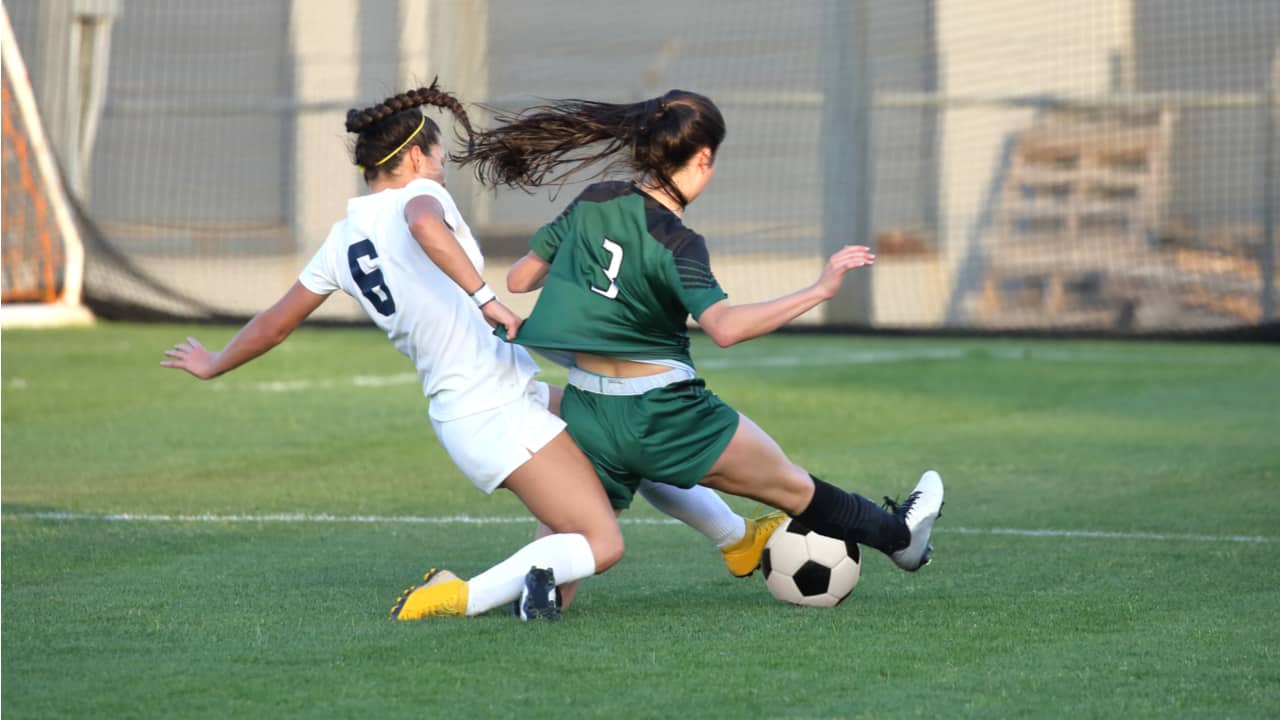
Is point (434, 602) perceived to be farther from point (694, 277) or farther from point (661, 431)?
point (694, 277)

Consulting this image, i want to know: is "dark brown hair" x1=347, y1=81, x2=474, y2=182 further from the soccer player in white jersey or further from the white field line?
the white field line

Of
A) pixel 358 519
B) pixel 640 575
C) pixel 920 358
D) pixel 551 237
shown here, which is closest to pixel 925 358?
pixel 920 358

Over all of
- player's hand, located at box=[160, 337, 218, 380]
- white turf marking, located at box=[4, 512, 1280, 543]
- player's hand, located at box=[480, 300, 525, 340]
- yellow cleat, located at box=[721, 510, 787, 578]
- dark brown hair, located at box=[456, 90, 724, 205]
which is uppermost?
dark brown hair, located at box=[456, 90, 724, 205]

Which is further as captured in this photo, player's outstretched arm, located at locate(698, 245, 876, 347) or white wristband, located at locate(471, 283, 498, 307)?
white wristband, located at locate(471, 283, 498, 307)

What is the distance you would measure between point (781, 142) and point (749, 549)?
15.2 metres

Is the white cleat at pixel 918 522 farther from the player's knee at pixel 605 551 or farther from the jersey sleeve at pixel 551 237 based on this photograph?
the jersey sleeve at pixel 551 237

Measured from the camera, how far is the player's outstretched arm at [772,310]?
4.15 metres

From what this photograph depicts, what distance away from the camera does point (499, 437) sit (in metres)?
4.57

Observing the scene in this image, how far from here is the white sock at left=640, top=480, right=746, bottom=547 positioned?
489 centimetres

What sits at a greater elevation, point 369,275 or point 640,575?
point 369,275

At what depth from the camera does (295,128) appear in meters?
19.8

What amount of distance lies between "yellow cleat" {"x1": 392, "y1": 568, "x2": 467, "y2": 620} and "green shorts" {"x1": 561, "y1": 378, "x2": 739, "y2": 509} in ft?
1.69

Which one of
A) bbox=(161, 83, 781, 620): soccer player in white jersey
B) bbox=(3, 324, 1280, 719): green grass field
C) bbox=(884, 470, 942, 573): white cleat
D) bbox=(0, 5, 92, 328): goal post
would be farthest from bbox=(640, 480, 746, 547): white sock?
bbox=(0, 5, 92, 328): goal post

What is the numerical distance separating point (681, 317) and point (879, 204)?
48.3ft
